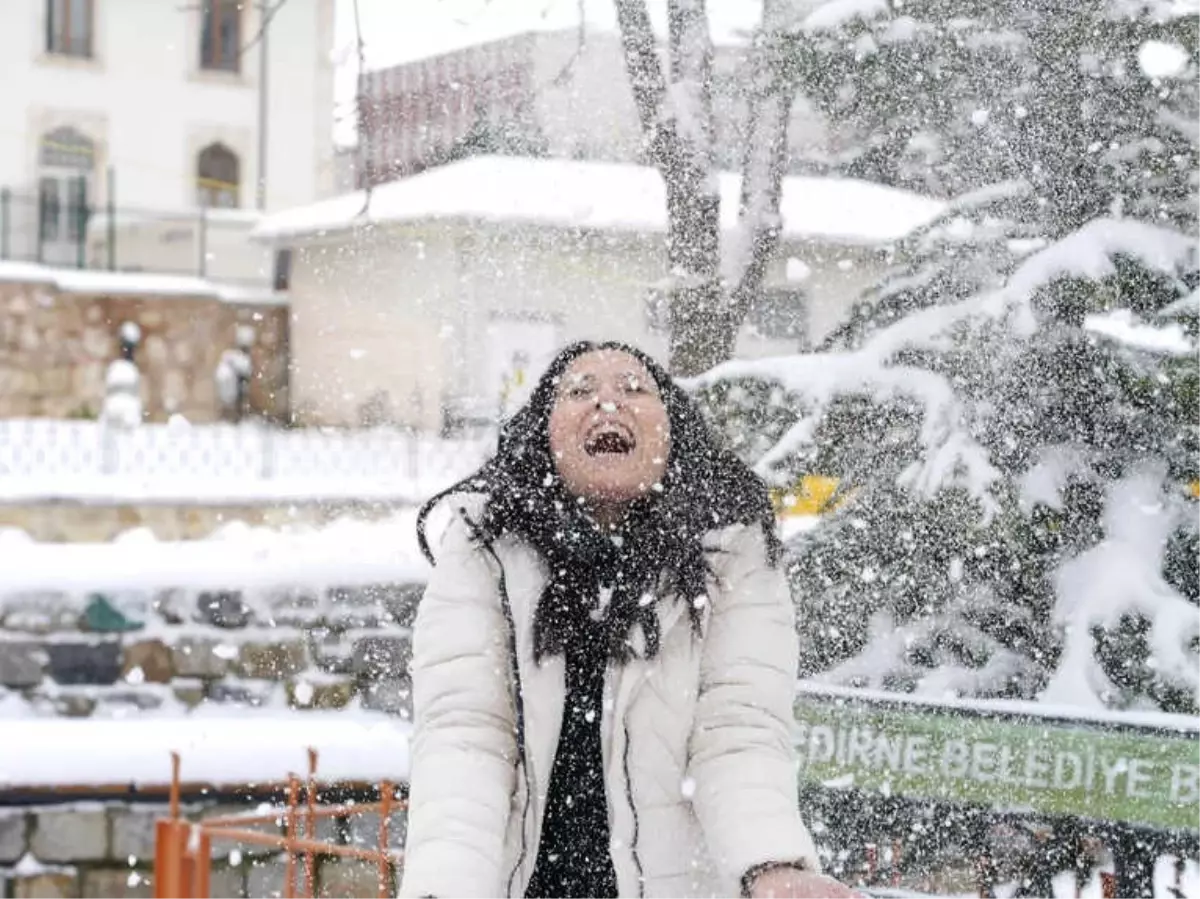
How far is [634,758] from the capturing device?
2129mm

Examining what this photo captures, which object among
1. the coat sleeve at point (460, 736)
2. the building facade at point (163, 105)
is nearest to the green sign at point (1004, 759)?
the coat sleeve at point (460, 736)

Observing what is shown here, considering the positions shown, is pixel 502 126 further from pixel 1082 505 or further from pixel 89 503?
pixel 1082 505

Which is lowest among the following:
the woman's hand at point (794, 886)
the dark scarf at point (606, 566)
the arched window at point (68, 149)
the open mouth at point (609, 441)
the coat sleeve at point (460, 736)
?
the woman's hand at point (794, 886)

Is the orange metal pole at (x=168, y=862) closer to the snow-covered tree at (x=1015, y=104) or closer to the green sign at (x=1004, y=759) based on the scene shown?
the green sign at (x=1004, y=759)

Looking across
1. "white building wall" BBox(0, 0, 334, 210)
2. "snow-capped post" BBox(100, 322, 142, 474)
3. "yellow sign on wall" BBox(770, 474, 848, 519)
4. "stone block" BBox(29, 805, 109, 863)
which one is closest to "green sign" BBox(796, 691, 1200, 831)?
"yellow sign on wall" BBox(770, 474, 848, 519)

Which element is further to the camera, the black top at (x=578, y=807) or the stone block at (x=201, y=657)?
the stone block at (x=201, y=657)

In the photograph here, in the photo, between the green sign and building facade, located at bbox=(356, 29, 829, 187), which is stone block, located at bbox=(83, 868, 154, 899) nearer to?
building facade, located at bbox=(356, 29, 829, 187)

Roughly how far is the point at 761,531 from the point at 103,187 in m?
24.3

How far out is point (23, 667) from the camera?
7961 millimetres

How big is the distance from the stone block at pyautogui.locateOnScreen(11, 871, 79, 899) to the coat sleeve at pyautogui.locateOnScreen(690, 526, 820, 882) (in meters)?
5.86

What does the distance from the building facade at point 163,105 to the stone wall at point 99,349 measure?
3442 millimetres

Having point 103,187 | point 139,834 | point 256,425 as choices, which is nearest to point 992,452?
point 139,834

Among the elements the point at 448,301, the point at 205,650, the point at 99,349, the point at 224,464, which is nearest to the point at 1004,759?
the point at 205,650

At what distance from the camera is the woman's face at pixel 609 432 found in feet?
7.38
